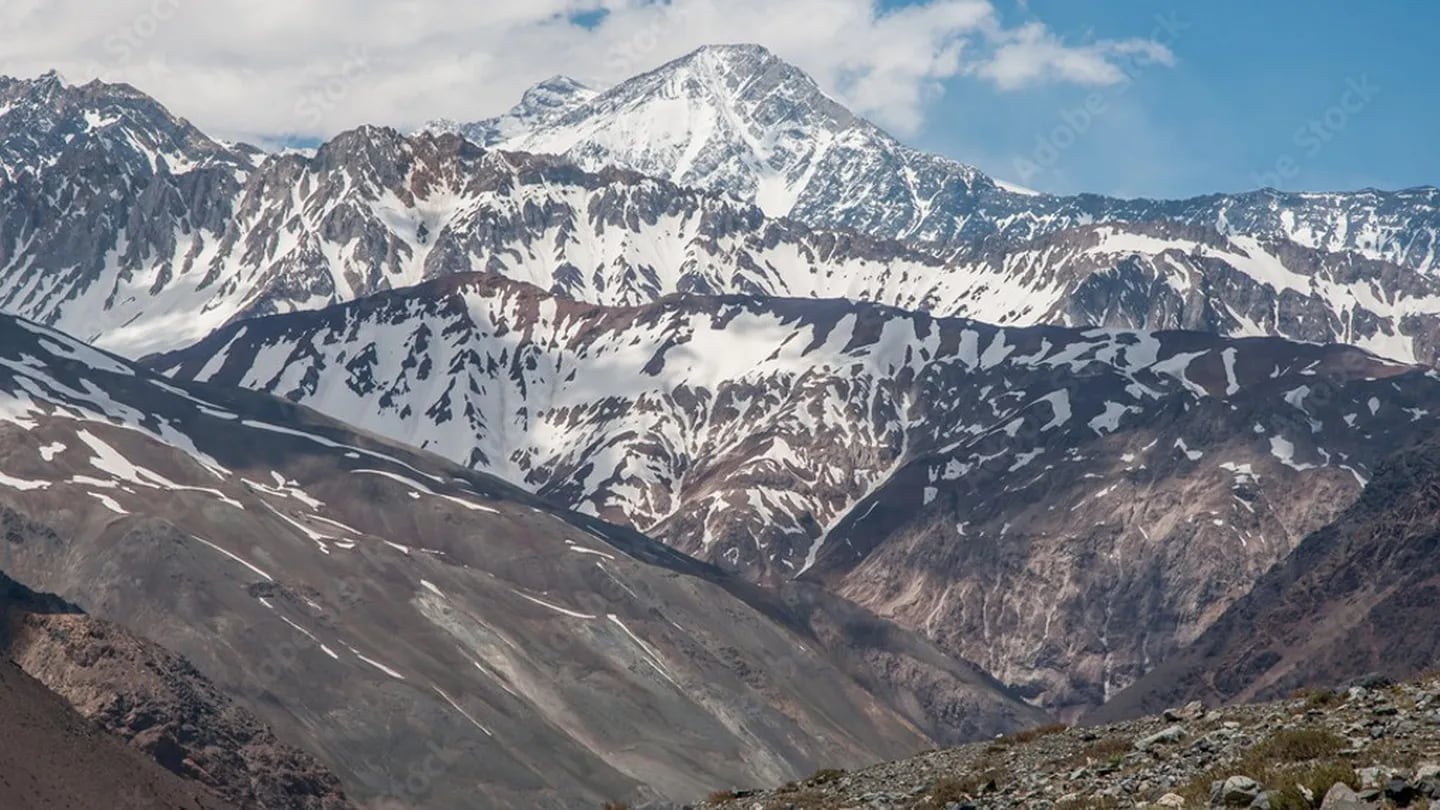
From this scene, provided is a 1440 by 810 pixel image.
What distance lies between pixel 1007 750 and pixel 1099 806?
507 inches

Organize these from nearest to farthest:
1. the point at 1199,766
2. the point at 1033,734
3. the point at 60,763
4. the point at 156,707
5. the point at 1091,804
Result: the point at 1091,804, the point at 1199,766, the point at 1033,734, the point at 60,763, the point at 156,707

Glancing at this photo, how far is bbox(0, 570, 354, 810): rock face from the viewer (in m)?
167

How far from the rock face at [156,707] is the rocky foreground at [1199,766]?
426 ft

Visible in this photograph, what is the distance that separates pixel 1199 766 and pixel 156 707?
503 feet

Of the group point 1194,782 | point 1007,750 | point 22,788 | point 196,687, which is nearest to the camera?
point 1194,782

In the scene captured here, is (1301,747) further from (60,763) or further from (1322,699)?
(60,763)

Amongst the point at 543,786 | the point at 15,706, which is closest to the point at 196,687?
the point at 543,786

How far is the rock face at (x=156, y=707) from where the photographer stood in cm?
16738

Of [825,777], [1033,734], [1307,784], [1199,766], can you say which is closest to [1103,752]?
[1199,766]

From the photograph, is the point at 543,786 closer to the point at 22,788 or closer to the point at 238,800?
the point at 238,800

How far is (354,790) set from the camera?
621ft

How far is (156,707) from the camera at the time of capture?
173 metres

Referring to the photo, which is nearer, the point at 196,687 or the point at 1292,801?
the point at 1292,801

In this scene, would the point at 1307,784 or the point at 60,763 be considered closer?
the point at 1307,784
